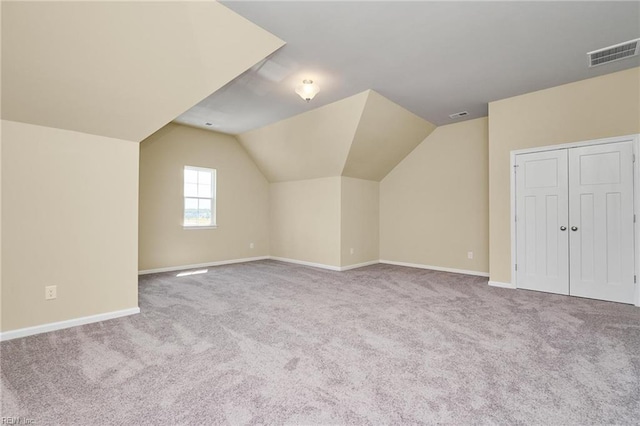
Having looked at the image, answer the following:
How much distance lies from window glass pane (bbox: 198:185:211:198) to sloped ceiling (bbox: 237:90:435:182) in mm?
1285

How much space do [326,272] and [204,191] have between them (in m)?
3.12

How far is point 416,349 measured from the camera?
2400 millimetres

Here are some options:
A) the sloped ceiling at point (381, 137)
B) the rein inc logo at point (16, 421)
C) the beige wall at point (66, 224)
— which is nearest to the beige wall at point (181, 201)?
the beige wall at point (66, 224)

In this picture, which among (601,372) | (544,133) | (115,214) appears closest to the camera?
(601,372)

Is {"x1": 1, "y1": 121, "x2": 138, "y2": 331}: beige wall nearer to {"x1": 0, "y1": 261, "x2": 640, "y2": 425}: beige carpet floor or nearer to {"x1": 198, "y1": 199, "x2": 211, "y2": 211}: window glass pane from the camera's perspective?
{"x1": 0, "y1": 261, "x2": 640, "y2": 425}: beige carpet floor

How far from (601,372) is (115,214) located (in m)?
4.46

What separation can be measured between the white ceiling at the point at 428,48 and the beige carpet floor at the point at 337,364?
2.85 meters

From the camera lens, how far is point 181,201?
229 inches

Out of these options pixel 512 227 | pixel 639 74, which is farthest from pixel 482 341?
pixel 639 74

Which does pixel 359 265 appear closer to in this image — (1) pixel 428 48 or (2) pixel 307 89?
(2) pixel 307 89

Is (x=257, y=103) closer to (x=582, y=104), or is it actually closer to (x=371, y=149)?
(x=371, y=149)

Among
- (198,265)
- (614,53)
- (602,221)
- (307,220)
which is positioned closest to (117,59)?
(198,265)

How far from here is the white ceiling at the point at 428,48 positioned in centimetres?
250

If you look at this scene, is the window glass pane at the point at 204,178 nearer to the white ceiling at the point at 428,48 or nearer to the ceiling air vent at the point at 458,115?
the white ceiling at the point at 428,48
